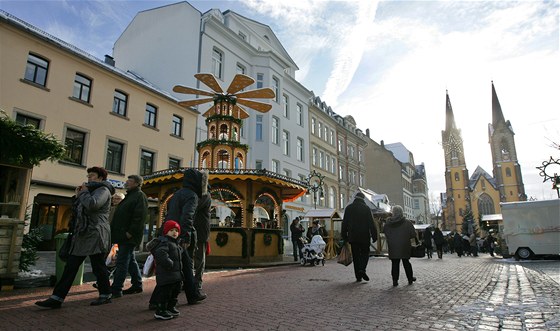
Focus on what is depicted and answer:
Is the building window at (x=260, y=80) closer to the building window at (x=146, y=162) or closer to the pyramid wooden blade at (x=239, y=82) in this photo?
the building window at (x=146, y=162)

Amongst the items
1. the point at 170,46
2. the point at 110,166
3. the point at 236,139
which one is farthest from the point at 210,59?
the point at 236,139

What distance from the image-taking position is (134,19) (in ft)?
108

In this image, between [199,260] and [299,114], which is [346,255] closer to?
[199,260]

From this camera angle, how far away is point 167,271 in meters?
4.54

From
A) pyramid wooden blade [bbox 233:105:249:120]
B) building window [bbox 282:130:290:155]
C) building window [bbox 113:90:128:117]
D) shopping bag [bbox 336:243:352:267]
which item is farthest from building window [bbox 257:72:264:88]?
shopping bag [bbox 336:243:352:267]

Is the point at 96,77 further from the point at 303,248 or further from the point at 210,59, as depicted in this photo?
the point at 303,248

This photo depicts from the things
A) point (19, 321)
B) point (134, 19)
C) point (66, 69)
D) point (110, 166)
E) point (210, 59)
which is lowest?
point (19, 321)

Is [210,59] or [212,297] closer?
[212,297]

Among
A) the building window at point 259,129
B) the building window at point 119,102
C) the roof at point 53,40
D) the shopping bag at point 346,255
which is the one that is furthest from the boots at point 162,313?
the building window at point 259,129

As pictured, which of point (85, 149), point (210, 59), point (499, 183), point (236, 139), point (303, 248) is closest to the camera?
point (303, 248)

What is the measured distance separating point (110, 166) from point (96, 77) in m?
5.05

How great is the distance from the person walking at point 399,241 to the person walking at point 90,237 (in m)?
5.43

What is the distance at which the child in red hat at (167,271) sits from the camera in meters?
4.46

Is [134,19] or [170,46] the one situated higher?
[134,19]
